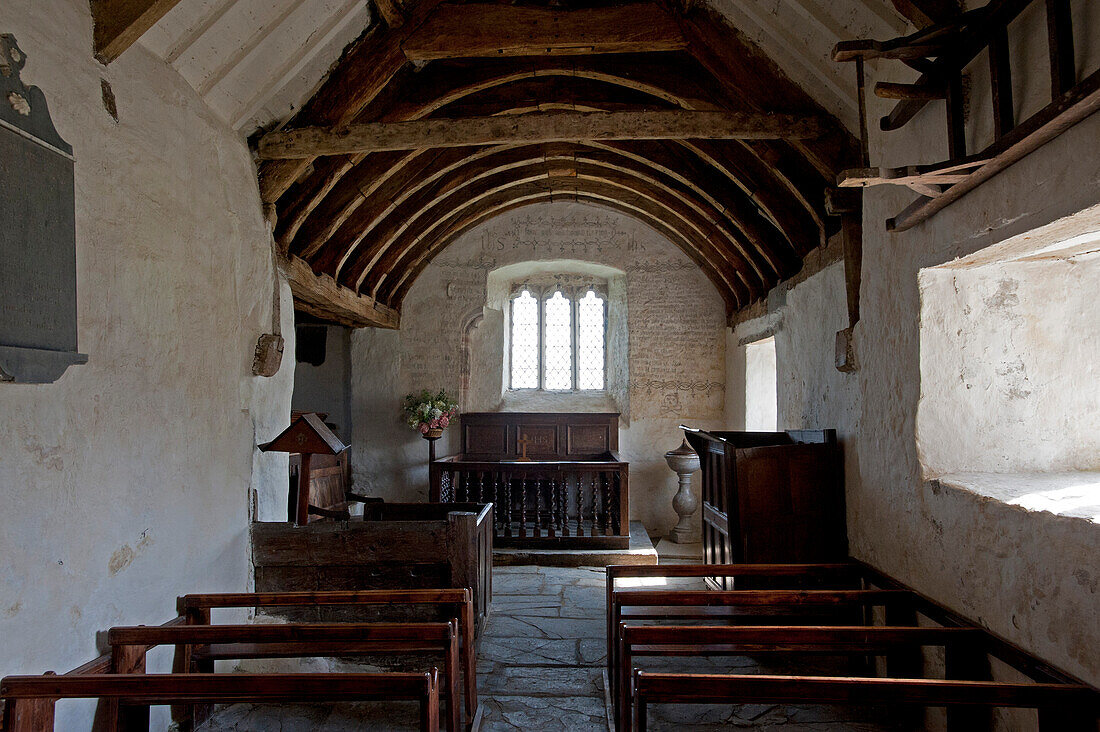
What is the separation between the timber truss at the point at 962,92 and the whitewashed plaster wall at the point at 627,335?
17.6 ft

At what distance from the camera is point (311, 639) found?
2652 millimetres

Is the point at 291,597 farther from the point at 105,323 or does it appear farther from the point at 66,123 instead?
the point at 66,123

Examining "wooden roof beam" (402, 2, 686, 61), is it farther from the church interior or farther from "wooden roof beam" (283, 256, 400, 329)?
"wooden roof beam" (283, 256, 400, 329)

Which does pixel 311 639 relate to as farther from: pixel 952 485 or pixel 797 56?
pixel 797 56

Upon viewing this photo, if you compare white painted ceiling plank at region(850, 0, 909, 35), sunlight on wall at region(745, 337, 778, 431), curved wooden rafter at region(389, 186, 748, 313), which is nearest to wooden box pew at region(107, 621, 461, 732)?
white painted ceiling plank at region(850, 0, 909, 35)

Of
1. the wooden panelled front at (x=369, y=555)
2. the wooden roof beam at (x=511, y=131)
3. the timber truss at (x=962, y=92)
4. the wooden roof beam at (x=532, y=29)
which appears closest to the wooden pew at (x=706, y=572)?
the wooden panelled front at (x=369, y=555)

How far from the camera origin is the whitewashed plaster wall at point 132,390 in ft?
7.87

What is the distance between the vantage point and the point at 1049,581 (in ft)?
7.32

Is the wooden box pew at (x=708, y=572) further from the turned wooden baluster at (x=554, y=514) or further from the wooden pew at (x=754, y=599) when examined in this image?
the turned wooden baluster at (x=554, y=514)

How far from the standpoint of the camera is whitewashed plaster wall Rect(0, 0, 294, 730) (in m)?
2.40

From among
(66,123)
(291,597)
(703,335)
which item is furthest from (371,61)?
(703,335)

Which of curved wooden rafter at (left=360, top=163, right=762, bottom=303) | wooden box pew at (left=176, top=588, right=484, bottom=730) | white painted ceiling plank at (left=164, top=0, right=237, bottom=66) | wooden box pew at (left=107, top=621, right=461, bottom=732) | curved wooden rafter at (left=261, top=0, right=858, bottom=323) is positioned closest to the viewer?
wooden box pew at (left=107, top=621, right=461, bottom=732)

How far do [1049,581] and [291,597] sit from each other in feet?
9.19

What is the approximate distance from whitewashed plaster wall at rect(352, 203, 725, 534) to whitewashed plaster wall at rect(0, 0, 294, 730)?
13.4 feet
